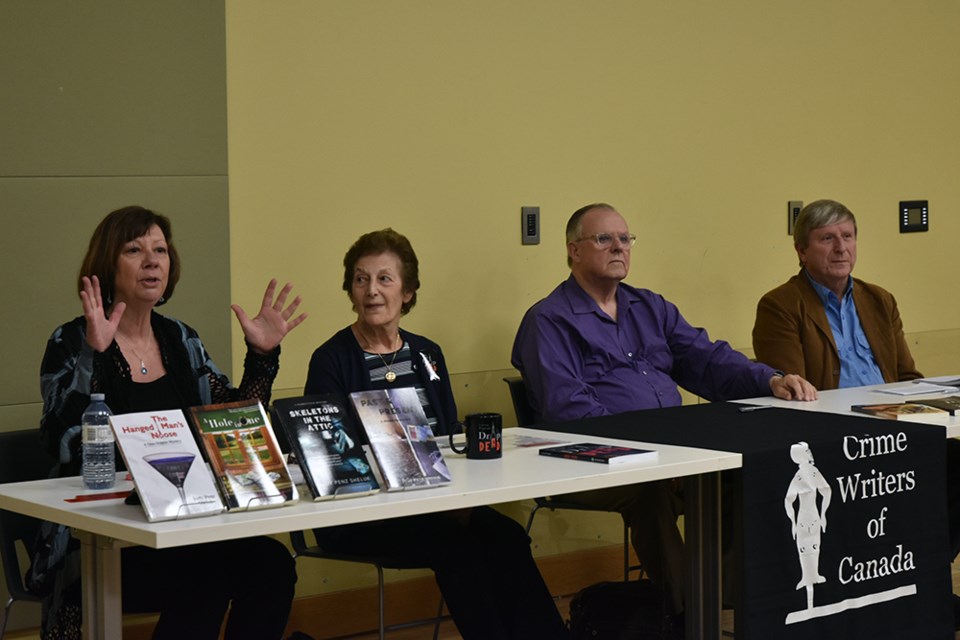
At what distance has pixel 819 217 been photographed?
15.1 ft

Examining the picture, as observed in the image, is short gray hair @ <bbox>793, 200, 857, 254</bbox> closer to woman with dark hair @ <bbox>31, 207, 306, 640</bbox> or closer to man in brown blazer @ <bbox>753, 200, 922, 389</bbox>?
man in brown blazer @ <bbox>753, 200, 922, 389</bbox>

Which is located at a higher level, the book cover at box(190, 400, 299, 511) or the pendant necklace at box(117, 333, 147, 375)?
the pendant necklace at box(117, 333, 147, 375)

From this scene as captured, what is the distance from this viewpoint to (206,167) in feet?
13.1

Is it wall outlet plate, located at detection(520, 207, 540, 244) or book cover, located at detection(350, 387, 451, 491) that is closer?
book cover, located at detection(350, 387, 451, 491)

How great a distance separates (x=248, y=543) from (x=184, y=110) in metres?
1.60

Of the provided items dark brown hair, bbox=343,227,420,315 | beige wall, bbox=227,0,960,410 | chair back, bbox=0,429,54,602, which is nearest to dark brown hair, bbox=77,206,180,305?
chair back, bbox=0,429,54,602

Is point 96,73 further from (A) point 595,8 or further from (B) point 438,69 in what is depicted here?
(A) point 595,8

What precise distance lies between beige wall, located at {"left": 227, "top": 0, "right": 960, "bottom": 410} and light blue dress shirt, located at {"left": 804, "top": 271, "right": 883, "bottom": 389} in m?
0.70

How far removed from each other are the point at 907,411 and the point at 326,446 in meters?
1.79

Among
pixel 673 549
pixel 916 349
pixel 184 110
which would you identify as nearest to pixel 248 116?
pixel 184 110

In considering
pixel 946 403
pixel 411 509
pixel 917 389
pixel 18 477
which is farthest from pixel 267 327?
pixel 917 389

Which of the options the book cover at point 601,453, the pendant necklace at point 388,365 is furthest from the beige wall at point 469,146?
the book cover at point 601,453

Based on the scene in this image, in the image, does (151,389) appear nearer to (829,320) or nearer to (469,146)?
(469,146)

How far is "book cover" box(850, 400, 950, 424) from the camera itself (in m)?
3.47
